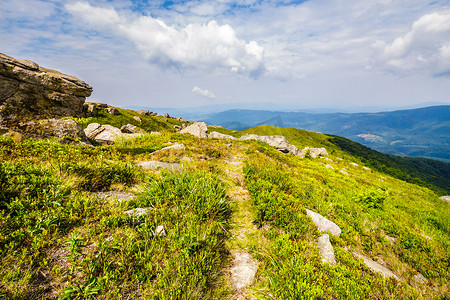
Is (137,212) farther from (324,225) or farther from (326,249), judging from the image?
(324,225)

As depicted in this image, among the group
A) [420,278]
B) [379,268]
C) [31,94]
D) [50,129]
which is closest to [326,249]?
[379,268]

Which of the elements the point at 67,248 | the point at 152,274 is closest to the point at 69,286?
the point at 67,248

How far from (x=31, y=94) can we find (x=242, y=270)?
654 inches

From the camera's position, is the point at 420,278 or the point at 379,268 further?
the point at 420,278

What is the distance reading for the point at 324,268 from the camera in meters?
4.08

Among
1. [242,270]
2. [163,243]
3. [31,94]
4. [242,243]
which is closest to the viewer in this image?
[163,243]

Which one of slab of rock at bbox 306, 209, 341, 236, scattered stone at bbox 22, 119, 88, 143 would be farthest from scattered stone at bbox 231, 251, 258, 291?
scattered stone at bbox 22, 119, 88, 143

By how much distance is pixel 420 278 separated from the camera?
5.05m

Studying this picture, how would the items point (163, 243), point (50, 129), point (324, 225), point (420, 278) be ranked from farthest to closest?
point (50, 129)
point (324, 225)
point (420, 278)
point (163, 243)

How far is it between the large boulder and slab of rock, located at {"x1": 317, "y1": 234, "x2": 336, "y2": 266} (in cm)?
1620

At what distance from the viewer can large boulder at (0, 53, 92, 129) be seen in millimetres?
10831

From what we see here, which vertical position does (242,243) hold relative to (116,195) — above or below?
below

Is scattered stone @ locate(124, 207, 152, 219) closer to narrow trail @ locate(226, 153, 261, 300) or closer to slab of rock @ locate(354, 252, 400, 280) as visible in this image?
narrow trail @ locate(226, 153, 261, 300)

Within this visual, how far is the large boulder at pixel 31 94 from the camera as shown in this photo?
1083 cm
